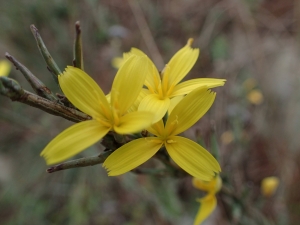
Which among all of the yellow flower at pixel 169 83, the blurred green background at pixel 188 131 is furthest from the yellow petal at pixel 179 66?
the blurred green background at pixel 188 131

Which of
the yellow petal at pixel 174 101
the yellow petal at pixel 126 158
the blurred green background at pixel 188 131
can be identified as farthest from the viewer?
the blurred green background at pixel 188 131

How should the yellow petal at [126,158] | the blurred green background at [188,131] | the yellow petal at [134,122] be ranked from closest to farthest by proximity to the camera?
the yellow petal at [134,122], the yellow petal at [126,158], the blurred green background at [188,131]

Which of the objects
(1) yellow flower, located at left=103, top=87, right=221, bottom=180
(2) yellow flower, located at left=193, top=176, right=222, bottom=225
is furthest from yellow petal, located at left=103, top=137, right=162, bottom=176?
(2) yellow flower, located at left=193, top=176, right=222, bottom=225

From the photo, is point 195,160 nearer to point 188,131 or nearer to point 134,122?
point 134,122

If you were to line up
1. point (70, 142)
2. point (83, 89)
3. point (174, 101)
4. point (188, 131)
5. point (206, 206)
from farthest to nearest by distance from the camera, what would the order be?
point (188, 131), point (206, 206), point (174, 101), point (83, 89), point (70, 142)

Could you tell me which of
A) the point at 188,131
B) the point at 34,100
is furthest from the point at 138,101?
the point at 188,131

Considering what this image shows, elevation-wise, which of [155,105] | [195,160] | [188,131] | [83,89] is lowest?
[188,131]

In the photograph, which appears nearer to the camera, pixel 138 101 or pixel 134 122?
pixel 134 122

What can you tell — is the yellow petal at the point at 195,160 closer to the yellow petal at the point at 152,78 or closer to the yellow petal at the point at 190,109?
the yellow petal at the point at 190,109
